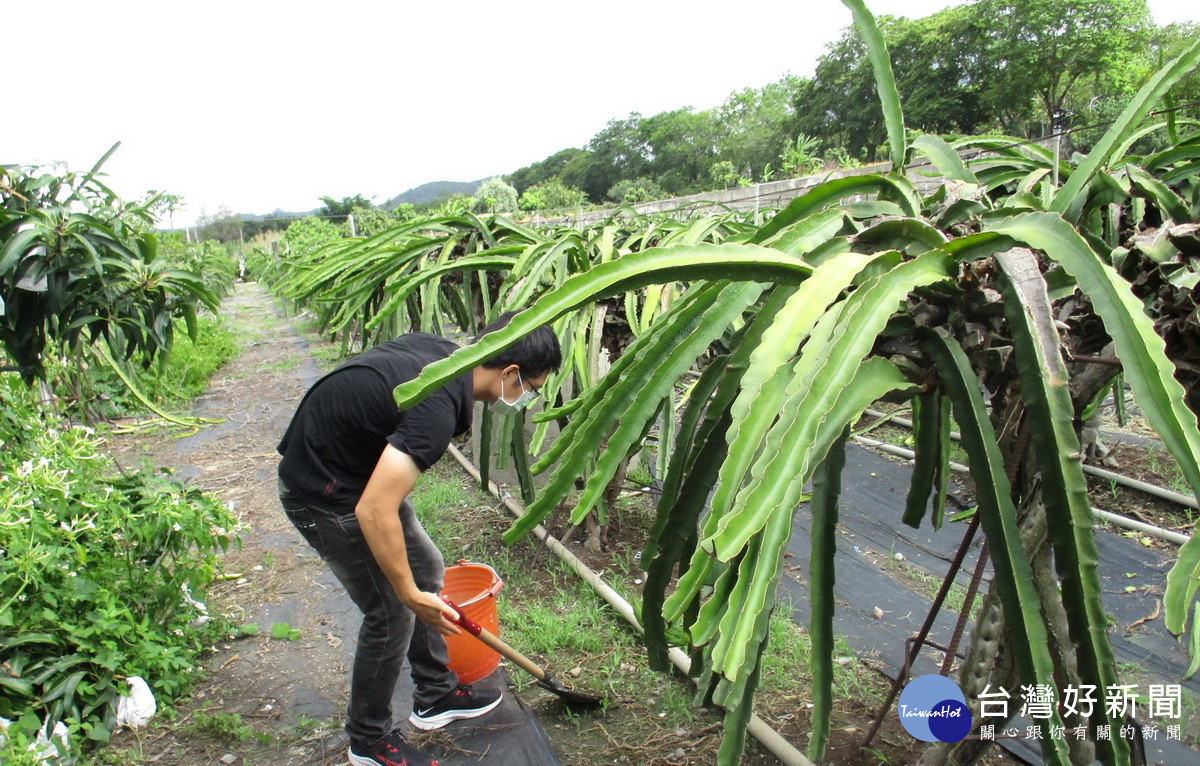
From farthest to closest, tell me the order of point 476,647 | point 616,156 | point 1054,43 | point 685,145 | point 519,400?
point 616,156
point 685,145
point 1054,43
point 476,647
point 519,400

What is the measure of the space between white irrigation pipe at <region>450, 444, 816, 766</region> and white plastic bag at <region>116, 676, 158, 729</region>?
126cm

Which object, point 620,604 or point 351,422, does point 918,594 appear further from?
point 351,422

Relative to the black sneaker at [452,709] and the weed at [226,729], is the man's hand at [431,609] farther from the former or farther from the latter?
the weed at [226,729]

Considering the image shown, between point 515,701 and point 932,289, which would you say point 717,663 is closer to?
point 932,289

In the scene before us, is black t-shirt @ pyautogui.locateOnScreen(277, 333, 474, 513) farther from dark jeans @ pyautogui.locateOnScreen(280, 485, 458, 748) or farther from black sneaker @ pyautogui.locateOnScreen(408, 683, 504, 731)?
black sneaker @ pyautogui.locateOnScreen(408, 683, 504, 731)

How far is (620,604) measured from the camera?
8.71 ft

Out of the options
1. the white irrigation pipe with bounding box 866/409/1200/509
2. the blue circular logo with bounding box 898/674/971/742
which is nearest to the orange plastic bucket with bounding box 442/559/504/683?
the blue circular logo with bounding box 898/674/971/742

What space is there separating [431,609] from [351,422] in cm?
53

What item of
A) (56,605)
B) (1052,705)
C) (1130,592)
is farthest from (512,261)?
(1130,592)

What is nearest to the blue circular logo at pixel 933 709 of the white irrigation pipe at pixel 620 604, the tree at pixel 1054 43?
the white irrigation pipe at pixel 620 604

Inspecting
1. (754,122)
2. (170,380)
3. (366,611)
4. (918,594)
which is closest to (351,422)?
(366,611)

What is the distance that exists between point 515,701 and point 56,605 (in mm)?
1328

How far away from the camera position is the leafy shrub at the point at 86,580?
1.95m

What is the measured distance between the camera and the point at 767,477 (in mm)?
796
